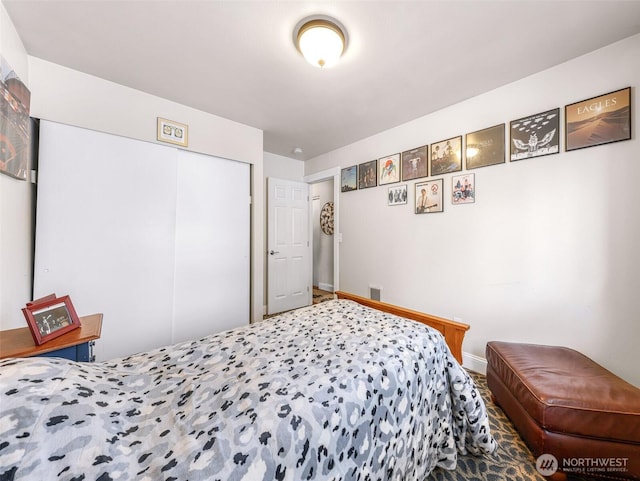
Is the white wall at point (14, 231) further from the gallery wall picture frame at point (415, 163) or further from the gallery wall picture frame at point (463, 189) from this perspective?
the gallery wall picture frame at point (463, 189)

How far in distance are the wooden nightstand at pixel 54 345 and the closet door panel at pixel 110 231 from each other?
75 centimetres

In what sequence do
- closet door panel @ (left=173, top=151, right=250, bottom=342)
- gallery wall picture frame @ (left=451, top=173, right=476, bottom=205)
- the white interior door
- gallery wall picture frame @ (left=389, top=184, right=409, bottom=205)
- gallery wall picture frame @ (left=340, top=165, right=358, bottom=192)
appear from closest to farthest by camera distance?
1. gallery wall picture frame @ (left=451, top=173, right=476, bottom=205)
2. closet door panel @ (left=173, top=151, right=250, bottom=342)
3. gallery wall picture frame @ (left=389, top=184, right=409, bottom=205)
4. gallery wall picture frame @ (left=340, top=165, right=358, bottom=192)
5. the white interior door

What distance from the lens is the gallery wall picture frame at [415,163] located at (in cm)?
260

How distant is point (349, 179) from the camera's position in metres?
3.46

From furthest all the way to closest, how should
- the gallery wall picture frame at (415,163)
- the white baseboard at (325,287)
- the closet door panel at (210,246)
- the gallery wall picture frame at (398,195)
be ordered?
1. the white baseboard at (325,287)
2. the gallery wall picture frame at (398,195)
3. the gallery wall picture frame at (415,163)
4. the closet door panel at (210,246)

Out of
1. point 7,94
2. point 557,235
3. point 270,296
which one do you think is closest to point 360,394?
point 557,235

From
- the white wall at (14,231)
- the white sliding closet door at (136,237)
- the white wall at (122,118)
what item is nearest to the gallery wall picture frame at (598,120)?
the white wall at (122,118)

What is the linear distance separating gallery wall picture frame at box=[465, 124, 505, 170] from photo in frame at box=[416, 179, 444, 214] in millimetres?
328

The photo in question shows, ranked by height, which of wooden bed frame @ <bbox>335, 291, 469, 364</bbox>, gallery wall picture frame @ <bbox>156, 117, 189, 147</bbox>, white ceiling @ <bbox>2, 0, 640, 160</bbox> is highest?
white ceiling @ <bbox>2, 0, 640, 160</bbox>

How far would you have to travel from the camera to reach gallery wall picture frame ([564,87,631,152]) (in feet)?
5.16

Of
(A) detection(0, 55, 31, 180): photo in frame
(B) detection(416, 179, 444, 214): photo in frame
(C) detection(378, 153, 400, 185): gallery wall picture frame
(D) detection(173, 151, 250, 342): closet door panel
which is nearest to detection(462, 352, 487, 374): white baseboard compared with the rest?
(B) detection(416, 179, 444, 214): photo in frame

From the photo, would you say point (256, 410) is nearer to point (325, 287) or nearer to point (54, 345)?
point (54, 345)

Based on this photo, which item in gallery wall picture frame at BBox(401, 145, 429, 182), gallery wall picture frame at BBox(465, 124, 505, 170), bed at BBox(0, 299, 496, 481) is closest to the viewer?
bed at BBox(0, 299, 496, 481)

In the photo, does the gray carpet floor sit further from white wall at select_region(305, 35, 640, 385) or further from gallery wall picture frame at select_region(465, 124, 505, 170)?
gallery wall picture frame at select_region(465, 124, 505, 170)
